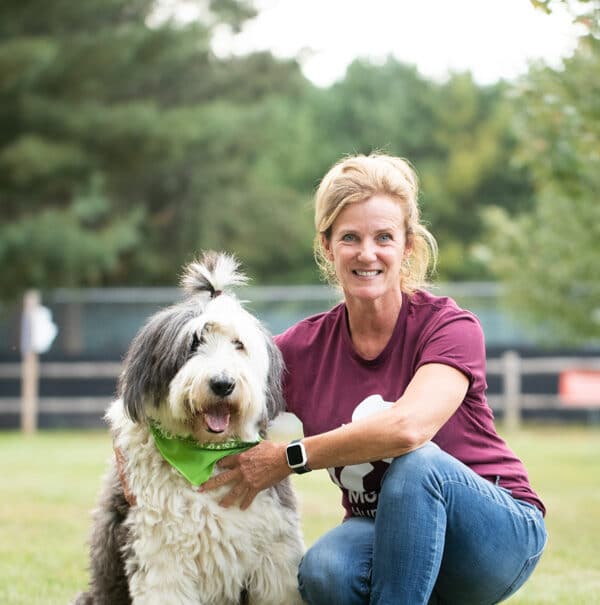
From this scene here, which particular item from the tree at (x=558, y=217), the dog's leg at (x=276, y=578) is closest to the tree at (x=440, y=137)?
the tree at (x=558, y=217)

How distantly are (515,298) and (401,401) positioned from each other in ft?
37.4

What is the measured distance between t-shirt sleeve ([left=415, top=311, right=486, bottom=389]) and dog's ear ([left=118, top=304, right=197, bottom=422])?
82 cm

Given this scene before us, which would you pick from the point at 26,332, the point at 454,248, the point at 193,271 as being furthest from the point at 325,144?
the point at 193,271

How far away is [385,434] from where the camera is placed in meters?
3.28

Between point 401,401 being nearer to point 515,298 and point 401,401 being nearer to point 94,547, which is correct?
point 94,547

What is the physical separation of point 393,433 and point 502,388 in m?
12.9

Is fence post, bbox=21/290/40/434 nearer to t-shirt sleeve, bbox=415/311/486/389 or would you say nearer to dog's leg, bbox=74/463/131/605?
dog's leg, bbox=74/463/131/605

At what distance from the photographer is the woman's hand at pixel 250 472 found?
11.4ft

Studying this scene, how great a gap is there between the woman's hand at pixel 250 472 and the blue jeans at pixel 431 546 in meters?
0.29

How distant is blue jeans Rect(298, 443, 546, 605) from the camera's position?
3230 mm

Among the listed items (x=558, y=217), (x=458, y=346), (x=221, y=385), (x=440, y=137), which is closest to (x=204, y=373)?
(x=221, y=385)

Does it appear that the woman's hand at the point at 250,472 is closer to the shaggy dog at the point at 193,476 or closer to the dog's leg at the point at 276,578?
the shaggy dog at the point at 193,476

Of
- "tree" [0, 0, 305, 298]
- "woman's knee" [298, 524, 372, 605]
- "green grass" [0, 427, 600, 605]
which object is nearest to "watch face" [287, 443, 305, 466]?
"woman's knee" [298, 524, 372, 605]

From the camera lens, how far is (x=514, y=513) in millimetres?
3412
